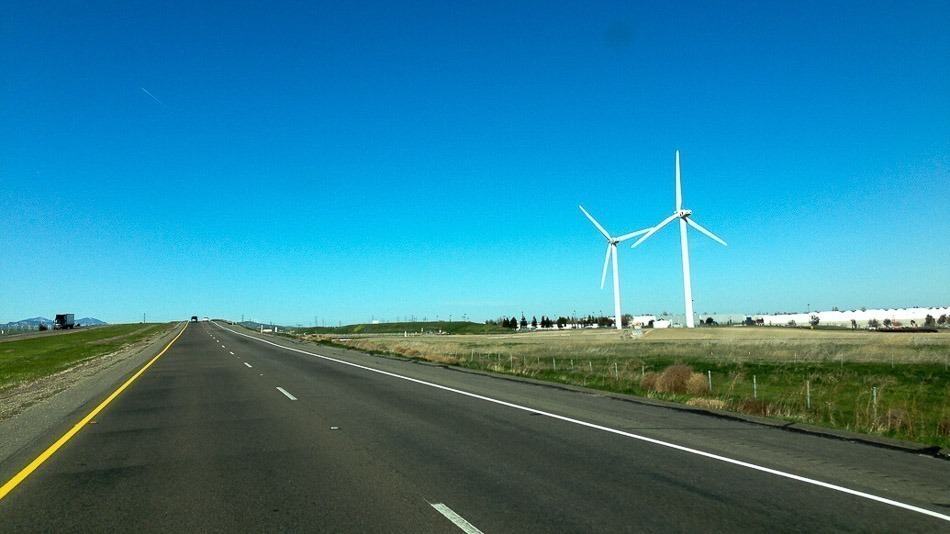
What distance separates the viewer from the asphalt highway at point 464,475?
621 centimetres

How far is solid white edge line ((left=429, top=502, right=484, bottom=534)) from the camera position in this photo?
230 inches

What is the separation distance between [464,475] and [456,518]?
1.79 meters

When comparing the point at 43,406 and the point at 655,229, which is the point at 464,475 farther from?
the point at 655,229

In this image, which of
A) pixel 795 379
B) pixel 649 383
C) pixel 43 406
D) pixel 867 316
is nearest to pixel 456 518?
pixel 43 406

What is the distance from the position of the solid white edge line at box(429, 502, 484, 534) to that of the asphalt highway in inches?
1.3

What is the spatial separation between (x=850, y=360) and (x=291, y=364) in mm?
35488

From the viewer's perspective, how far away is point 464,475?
26.2ft

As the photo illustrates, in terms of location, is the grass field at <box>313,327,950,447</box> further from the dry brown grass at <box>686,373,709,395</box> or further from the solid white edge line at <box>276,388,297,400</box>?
the solid white edge line at <box>276,388,297,400</box>

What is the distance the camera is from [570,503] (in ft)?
21.9

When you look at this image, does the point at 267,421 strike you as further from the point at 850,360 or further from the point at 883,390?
the point at 850,360

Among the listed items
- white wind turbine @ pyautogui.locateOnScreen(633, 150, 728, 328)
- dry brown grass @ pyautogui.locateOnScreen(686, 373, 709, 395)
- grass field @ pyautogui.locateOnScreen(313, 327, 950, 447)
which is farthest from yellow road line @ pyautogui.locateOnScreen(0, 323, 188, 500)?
white wind turbine @ pyautogui.locateOnScreen(633, 150, 728, 328)

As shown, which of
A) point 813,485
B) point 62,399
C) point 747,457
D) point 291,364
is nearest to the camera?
point 813,485

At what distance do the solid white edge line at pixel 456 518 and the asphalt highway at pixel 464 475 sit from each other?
1.3 inches

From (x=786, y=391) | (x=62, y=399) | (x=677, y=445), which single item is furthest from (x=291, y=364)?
(x=677, y=445)
